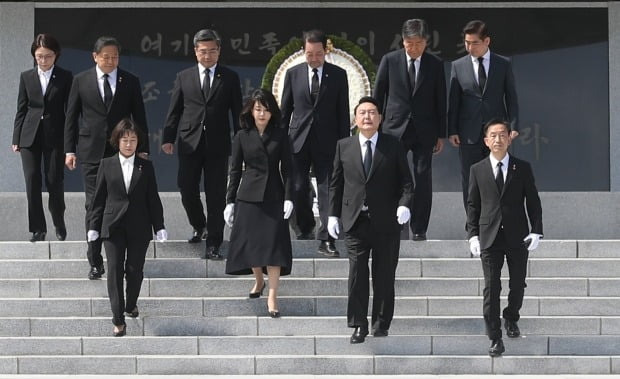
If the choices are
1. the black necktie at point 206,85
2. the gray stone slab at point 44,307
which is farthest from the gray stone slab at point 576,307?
the gray stone slab at point 44,307

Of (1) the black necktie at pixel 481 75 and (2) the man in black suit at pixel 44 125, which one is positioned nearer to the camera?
(1) the black necktie at pixel 481 75

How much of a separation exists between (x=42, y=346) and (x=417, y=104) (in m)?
3.31

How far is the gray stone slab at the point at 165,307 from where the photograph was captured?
9266 mm

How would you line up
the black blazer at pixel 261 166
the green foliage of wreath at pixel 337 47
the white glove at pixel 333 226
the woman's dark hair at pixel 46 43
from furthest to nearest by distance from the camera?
1. the green foliage of wreath at pixel 337 47
2. the woman's dark hair at pixel 46 43
3. the black blazer at pixel 261 166
4. the white glove at pixel 333 226

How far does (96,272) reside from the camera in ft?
31.3

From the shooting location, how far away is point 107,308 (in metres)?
9.27

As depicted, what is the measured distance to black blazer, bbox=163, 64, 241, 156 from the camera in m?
9.73

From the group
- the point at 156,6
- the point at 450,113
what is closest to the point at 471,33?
the point at 450,113

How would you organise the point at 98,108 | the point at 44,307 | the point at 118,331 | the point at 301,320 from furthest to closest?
the point at 98,108 < the point at 44,307 < the point at 301,320 < the point at 118,331

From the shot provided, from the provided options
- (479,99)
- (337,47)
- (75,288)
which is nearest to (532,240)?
(479,99)

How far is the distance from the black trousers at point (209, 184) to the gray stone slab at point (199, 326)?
86 centimetres

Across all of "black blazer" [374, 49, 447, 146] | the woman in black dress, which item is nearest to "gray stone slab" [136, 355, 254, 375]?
the woman in black dress

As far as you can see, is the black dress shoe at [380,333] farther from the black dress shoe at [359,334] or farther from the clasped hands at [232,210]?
the clasped hands at [232,210]

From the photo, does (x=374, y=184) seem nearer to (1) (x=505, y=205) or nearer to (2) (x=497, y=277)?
(1) (x=505, y=205)
